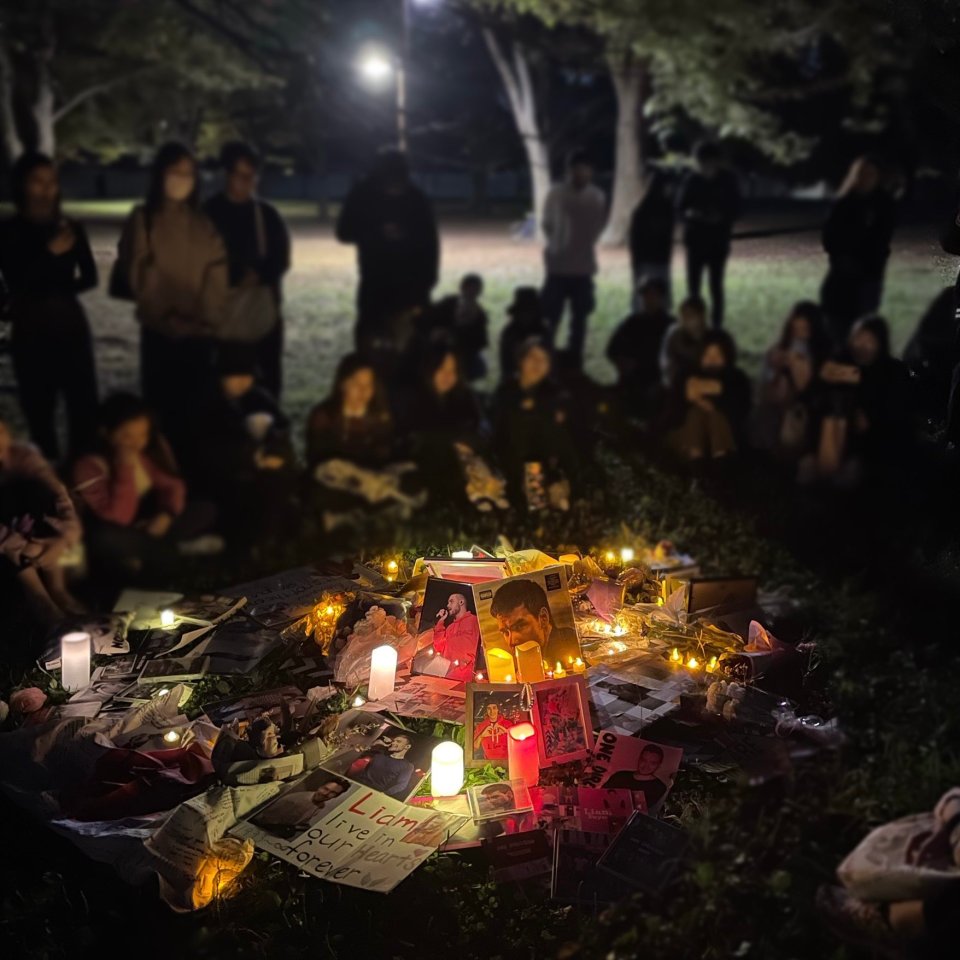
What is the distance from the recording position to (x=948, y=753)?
95.8 inches

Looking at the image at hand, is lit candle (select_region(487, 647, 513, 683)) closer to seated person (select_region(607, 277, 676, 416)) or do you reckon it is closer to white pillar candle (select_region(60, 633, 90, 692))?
white pillar candle (select_region(60, 633, 90, 692))

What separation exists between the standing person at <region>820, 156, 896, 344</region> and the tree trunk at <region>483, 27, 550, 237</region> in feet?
9.76

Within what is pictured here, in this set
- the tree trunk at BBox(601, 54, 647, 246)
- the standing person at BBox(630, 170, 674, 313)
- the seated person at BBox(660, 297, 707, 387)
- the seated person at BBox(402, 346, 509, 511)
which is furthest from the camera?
the tree trunk at BBox(601, 54, 647, 246)

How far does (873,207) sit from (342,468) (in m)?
4.00

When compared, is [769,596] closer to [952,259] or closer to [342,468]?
[952,259]

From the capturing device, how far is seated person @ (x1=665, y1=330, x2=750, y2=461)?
20.8 ft

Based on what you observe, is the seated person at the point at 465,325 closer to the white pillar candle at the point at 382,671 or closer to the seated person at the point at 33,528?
the seated person at the point at 33,528

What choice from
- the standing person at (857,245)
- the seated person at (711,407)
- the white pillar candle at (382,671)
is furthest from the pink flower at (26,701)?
the standing person at (857,245)

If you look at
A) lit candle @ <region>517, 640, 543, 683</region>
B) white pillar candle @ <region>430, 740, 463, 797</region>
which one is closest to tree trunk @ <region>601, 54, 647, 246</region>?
lit candle @ <region>517, 640, 543, 683</region>

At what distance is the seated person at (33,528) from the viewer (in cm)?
430

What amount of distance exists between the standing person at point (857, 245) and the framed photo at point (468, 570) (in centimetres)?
383

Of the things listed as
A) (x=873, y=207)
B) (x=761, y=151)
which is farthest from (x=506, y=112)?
(x=873, y=207)

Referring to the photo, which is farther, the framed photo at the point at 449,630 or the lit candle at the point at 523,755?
the framed photo at the point at 449,630

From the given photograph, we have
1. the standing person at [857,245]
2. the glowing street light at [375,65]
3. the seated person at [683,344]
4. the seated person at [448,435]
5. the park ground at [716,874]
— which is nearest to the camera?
the park ground at [716,874]
